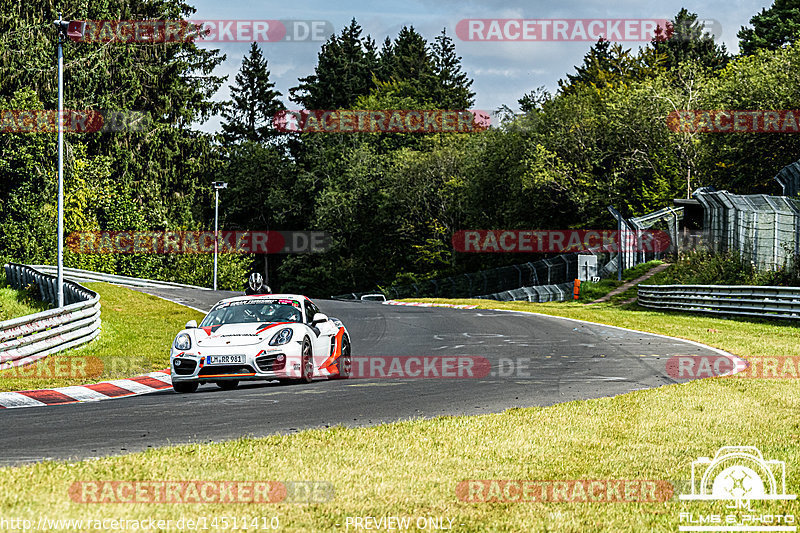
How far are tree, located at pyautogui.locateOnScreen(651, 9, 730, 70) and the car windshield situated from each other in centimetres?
8294

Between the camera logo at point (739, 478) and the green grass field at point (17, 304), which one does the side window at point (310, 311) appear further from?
the green grass field at point (17, 304)

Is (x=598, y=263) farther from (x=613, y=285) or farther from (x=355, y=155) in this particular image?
(x=355, y=155)

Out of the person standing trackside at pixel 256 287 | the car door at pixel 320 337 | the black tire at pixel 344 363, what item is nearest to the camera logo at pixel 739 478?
the car door at pixel 320 337

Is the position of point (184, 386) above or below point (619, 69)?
below

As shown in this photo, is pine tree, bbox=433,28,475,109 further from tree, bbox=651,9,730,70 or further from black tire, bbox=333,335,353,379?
black tire, bbox=333,335,353,379

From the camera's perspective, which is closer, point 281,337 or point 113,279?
point 281,337

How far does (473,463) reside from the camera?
716cm

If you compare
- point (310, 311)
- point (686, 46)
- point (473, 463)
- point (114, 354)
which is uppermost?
point (686, 46)

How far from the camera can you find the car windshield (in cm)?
1420

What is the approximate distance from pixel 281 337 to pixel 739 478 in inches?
321

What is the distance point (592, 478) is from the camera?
6.55 metres

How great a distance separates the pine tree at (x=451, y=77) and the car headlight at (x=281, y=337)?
291ft

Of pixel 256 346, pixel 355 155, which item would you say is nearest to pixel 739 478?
pixel 256 346

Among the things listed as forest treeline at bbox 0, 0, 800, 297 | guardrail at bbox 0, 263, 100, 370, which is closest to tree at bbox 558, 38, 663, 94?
forest treeline at bbox 0, 0, 800, 297
